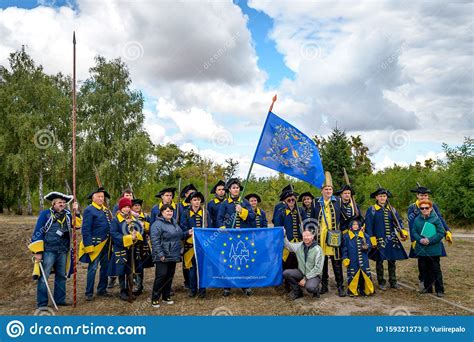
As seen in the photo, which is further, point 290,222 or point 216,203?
point 216,203

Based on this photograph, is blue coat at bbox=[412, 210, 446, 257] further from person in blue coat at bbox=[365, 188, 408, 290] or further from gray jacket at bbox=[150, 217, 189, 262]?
gray jacket at bbox=[150, 217, 189, 262]

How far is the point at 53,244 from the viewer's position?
629cm

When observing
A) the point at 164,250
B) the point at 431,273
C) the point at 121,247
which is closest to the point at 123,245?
the point at 121,247

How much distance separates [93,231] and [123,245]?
648mm

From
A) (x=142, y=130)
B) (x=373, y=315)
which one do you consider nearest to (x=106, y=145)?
(x=142, y=130)

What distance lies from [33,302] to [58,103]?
25368 mm

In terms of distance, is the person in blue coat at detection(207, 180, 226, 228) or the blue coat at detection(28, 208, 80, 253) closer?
the blue coat at detection(28, 208, 80, 253)

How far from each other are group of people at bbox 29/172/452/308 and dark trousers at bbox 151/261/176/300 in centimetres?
2

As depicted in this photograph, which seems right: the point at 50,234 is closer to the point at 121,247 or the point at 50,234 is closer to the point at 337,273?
the point at 121,247

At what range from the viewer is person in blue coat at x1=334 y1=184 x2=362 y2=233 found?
294 inches

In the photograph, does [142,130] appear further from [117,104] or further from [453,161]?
[453,161]

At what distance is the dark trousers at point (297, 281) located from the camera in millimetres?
6699

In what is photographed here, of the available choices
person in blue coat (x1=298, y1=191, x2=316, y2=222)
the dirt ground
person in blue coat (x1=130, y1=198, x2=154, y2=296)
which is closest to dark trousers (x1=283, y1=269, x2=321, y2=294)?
the dirt ground

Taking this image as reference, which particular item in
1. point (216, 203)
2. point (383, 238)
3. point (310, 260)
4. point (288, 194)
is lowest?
point (310, 260)
